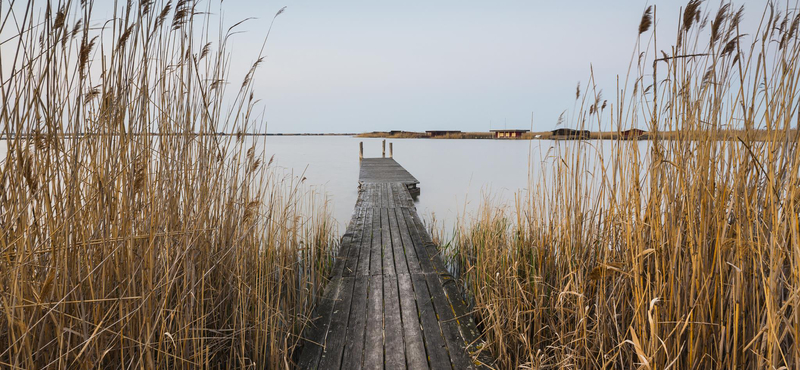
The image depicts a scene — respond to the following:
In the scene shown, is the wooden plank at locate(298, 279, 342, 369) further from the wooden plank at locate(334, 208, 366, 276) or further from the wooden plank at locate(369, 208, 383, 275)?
the wooden plank at locate(369, 208, 383, 275)

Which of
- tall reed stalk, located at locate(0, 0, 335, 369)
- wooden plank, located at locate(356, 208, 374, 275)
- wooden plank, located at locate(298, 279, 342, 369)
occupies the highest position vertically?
tall reed stalk, located at locate(0, 0, 335, 369)

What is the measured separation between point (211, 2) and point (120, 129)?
66 centimetres

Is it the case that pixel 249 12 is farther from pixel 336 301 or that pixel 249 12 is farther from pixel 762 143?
pixel 762 143

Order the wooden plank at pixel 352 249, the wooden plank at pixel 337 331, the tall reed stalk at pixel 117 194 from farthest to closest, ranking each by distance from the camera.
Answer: the wooden plank at pixel 352 249
the wooden plank at pixel 337 331
the tall reed stalk at pixel 117 194

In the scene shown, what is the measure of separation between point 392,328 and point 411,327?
0.11 metres

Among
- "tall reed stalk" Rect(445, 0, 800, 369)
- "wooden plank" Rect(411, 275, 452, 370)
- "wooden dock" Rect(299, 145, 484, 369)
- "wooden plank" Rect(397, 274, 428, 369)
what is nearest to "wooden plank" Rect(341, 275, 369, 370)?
"wooden dock" Rect(299, 145, 484, 369)

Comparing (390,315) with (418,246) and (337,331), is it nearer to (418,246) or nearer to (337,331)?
(337,331)

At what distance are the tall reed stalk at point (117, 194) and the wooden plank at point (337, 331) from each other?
0.73 ft

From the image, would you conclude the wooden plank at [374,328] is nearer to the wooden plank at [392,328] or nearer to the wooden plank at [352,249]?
the wooden plank at [392,328]

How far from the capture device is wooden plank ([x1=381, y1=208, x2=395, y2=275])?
291 cm

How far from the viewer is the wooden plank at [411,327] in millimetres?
1710

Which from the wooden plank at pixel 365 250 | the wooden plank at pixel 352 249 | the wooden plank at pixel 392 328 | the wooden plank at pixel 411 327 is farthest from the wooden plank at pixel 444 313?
the wooden plank at pixel 352 249

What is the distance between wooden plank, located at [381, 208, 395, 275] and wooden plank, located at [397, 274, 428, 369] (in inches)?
9.4

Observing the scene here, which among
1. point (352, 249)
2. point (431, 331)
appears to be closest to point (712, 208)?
point (431, 331)
